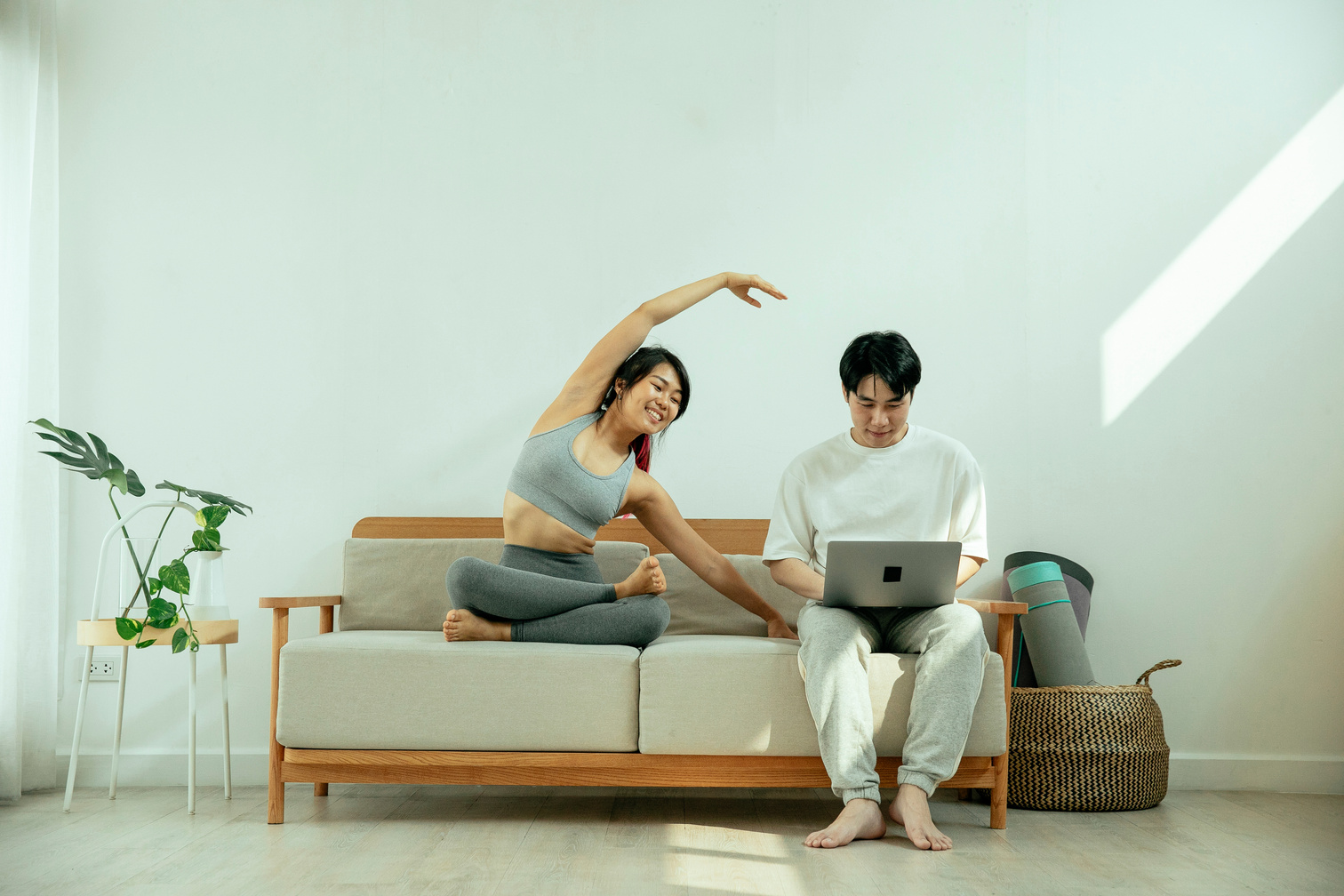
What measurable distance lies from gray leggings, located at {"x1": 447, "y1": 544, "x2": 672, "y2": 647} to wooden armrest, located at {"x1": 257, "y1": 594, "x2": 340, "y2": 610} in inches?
15.1

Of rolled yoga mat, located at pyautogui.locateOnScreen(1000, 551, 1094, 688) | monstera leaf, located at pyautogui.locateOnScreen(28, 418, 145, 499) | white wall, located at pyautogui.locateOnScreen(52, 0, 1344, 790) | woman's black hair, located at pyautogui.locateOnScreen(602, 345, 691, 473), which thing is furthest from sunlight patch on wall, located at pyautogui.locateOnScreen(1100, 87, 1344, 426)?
monstera leaf, located at pyautogui.locateOnScreen(28, 418, 145, 499)

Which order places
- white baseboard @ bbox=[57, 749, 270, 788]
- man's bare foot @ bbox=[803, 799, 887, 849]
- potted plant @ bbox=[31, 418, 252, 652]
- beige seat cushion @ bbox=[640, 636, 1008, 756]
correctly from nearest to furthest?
man's bare foot @ bbox=[803, 799, 887, 849]
beige seat cushion @ bbox=[640, 636, 1008, 756]
potted plant @ bbox=[31, 418, 252, 652]
white baseboard @ bbox=[57, 749, 270, 788]

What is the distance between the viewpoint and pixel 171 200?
3016mm

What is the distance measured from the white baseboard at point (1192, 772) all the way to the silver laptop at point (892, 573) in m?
1.32

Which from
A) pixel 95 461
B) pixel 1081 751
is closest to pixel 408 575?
pixel 95 461

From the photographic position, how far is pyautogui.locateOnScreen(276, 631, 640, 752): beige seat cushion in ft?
7.06

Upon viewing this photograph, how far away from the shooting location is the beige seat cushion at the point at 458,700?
7.06 feet

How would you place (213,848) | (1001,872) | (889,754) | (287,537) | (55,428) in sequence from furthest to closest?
(287,537)
(55,428)
(889,754)
(213,848)
(1001,872)

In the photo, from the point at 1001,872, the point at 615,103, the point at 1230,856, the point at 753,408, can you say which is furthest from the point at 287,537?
the point at 1230,856

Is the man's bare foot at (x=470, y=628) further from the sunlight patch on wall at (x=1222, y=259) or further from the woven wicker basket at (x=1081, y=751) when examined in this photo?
the sunlight patch on wall at (x=1222, y=259)

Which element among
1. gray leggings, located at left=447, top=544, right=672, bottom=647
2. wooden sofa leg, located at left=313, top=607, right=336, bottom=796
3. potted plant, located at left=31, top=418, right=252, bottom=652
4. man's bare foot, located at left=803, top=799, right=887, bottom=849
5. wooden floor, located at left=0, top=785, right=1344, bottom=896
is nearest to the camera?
wooden floor, located at left=0, top=785, right=1344, bottom=896

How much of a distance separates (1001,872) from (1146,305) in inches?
76.0

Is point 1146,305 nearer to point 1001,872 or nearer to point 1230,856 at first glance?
point 1230,856

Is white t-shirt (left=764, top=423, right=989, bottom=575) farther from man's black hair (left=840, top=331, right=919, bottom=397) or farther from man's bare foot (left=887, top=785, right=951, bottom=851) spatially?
man's bare foot (left=887, top=785, right=951, bottom=851)
